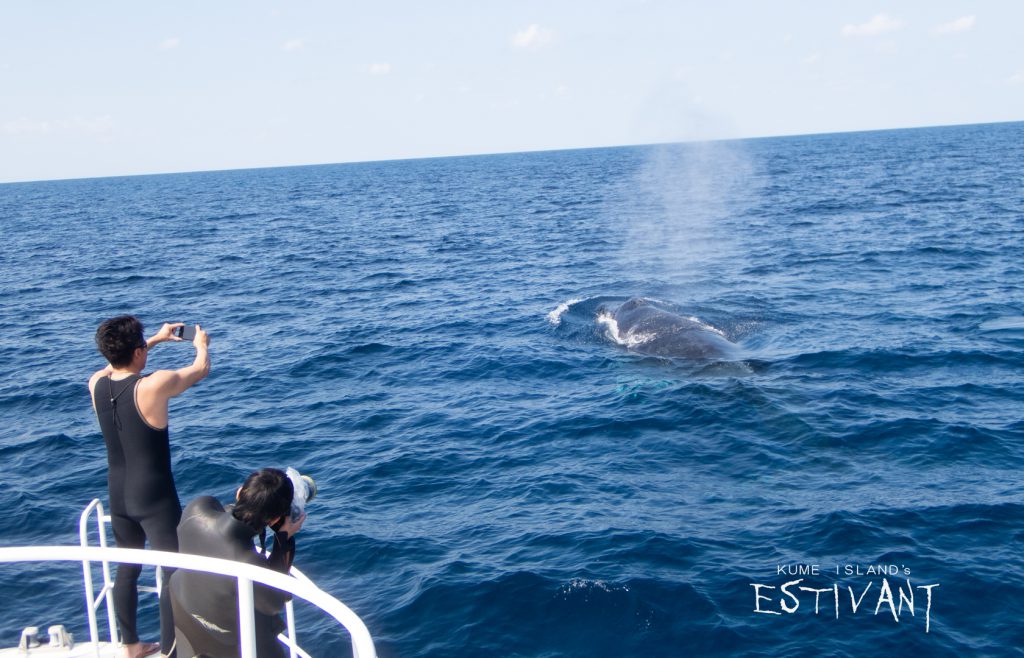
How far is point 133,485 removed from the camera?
21.4 feet

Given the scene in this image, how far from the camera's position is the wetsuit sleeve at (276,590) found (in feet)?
16.4

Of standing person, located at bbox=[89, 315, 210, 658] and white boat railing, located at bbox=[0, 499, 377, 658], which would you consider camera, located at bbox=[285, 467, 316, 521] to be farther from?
standing person, located at bbox=[89, 315, 210, 658]

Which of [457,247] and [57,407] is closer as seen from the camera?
[57,407]

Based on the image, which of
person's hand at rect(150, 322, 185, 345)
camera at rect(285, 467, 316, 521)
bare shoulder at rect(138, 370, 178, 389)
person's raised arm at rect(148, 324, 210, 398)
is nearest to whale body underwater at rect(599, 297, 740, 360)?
person's hand at rect(150, 322, 185, 345)

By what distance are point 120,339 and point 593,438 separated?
442 inches

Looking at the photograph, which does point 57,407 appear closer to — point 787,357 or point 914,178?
point 787,357

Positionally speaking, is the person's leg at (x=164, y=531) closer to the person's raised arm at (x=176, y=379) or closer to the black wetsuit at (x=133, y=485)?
the black wetsuit at (x=133, y=485)

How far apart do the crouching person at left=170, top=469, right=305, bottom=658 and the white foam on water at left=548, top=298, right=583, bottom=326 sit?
69.4 ft

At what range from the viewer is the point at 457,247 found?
46.8 meters

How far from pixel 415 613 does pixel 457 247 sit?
122ft

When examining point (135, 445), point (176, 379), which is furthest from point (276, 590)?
point (135, 445)

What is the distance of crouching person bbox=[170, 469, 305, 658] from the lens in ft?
16.6

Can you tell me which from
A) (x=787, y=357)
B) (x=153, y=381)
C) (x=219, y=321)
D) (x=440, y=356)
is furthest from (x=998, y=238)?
(x=153, y=381)

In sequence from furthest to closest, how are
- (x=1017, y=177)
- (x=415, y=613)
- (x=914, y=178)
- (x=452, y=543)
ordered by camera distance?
(x=914, y=178), (x=1017, y=177), (x=452, y=543), (x=415, y=613)
